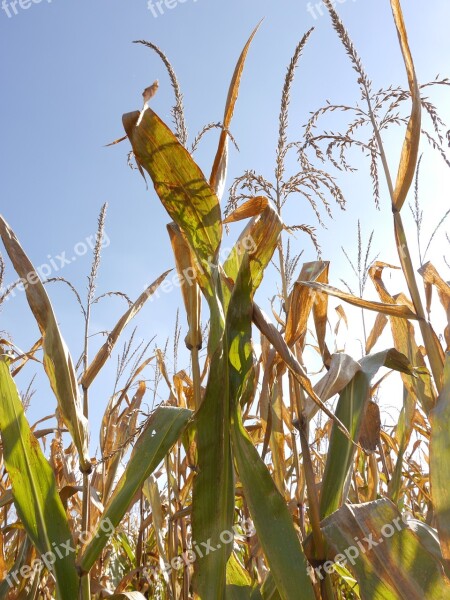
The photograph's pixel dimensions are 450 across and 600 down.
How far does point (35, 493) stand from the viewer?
1.29m

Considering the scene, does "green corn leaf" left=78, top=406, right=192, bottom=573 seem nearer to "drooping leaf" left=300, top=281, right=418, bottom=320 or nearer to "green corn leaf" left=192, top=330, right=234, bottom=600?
"green corn leaf" left=192, top=330, right=234, bottom=600

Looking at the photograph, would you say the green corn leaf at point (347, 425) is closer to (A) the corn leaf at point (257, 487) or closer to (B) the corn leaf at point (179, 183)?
(A) the corn leaf at point (257, 487)

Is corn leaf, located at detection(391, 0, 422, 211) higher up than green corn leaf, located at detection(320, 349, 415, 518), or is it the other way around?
corn leaf, located at detection(391, 0, 422, 211)

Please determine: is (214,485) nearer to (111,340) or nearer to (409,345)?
(111,340)

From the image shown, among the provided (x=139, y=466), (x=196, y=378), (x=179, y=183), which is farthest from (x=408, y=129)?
(x=139, y=466)

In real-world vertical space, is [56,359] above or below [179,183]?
below

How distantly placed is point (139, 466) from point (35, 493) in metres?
0.26

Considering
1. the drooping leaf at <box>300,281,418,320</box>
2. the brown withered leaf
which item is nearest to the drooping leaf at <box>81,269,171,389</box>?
the drooping leaf at <box>300,281,418,320</box>

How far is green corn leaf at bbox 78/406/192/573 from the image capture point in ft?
3.94

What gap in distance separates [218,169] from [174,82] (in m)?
0.41

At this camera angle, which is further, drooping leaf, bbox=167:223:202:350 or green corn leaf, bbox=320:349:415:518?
drooping leaf, bbox=167:223:202:350

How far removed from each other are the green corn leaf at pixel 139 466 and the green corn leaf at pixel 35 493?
0.17 ft

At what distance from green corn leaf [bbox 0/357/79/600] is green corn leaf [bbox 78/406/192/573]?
5cm

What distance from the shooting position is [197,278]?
1.46 metres
